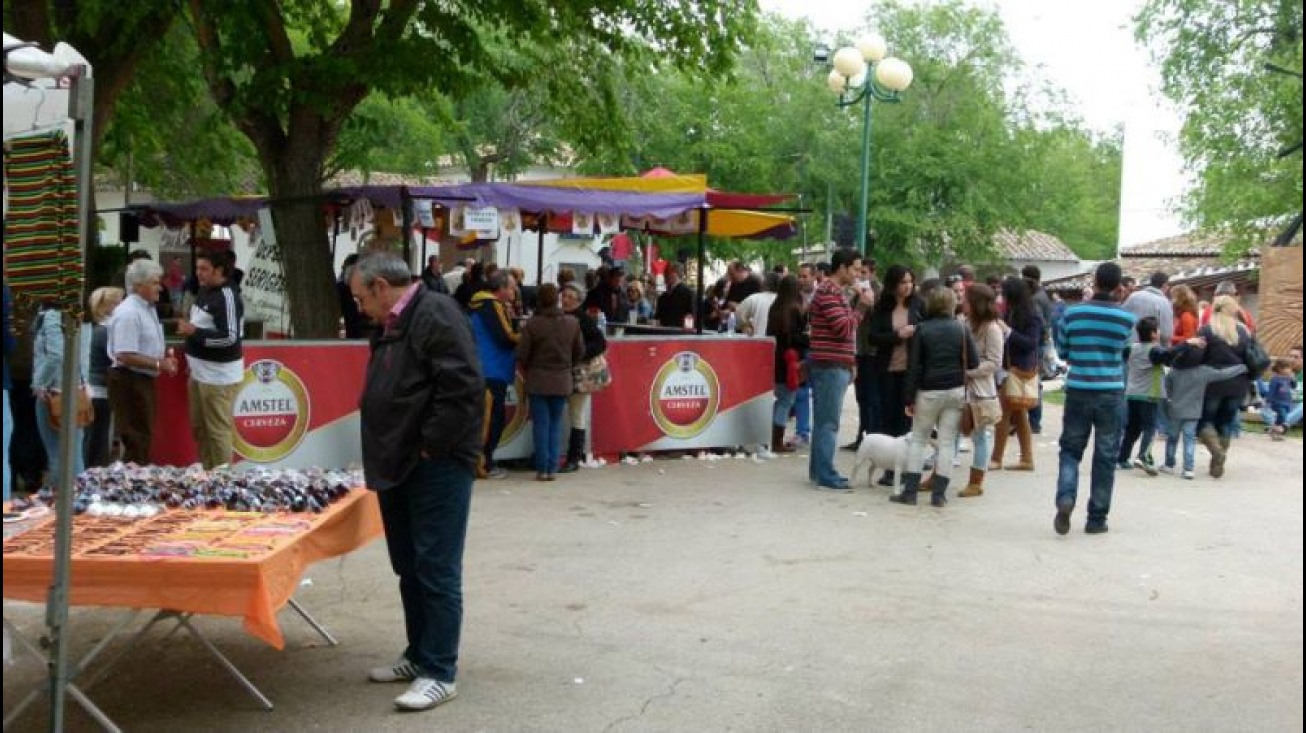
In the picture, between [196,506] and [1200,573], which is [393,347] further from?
[1200,573]

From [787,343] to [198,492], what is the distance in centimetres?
810

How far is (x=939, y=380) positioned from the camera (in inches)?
409

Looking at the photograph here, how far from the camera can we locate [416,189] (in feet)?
43.3

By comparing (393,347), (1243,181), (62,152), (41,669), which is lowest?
(41,669)

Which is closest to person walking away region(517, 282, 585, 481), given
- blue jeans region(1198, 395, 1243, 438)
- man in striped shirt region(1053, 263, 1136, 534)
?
man in striped shirt region(1053, 263, 1136, 534)

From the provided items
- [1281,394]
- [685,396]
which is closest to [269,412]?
[685,396]

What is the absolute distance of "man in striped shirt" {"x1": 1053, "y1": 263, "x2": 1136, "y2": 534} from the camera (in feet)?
30.2

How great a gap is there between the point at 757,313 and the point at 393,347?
8694 mm

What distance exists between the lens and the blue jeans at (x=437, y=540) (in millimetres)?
5500

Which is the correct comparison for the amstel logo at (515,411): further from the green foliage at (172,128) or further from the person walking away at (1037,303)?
the green foliage at (172,128)

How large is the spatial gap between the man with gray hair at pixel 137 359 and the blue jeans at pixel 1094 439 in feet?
20.7

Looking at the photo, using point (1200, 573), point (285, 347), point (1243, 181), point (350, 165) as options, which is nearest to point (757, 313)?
point (285, 347)

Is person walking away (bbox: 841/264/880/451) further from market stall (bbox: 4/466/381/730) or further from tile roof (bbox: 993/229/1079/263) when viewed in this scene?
tile roof (bbox: 993/229/1079/263)

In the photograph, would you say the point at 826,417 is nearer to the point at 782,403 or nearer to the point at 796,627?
the point at 782,403
